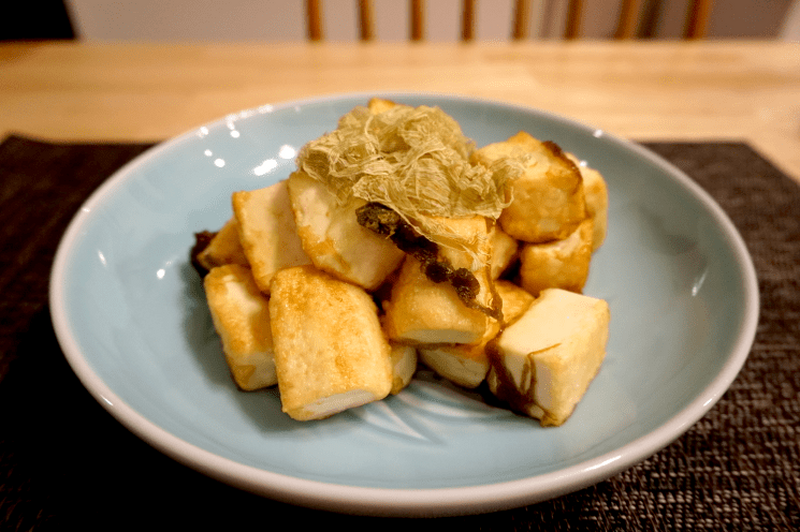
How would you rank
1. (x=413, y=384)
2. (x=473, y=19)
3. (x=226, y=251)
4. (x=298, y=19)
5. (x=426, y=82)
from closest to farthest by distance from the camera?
(x=413, y=384)
(x=226, y=251)
(x=426, y=82)
(x=473, y=19)
(x=298, y=19)

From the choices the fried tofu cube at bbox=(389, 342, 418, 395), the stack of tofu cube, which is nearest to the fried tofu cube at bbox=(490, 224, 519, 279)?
the stack of tofu cube

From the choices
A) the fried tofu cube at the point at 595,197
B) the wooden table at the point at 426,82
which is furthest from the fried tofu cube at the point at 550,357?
the wooden table at the point at 426,82

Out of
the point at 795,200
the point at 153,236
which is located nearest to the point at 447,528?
the point at 153,236

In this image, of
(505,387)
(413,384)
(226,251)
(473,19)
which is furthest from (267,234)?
(473,19)

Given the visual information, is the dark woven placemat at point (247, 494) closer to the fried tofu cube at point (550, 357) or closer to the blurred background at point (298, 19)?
the fried tofu cube at point (550, 357)

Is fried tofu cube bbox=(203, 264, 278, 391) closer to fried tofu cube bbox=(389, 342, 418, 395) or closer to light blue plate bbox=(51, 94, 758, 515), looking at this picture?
light blue plate bbox=(51, 94, 758, 515)

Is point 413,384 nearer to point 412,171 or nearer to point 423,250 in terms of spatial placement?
point 423,250

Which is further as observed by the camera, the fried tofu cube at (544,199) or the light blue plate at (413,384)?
the fried tofu cube at (544,199)
